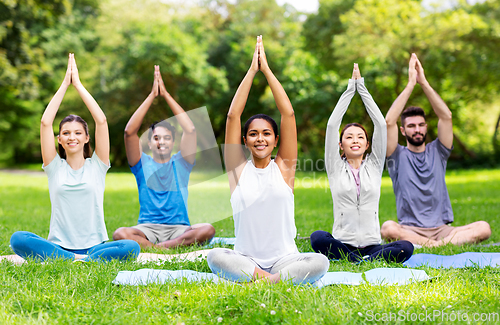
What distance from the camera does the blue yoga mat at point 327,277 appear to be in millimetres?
3414

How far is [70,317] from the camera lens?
280cm

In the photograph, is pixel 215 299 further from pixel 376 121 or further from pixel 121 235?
pixel 376 121

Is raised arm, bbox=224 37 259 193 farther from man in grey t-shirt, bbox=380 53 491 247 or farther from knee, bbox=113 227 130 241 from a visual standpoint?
man in grey t-shirt, bbox=380 53 491 247

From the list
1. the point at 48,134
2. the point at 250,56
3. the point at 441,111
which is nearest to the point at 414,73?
the point at 441,111

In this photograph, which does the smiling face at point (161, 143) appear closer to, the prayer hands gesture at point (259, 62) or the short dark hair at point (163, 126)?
the short dark hair at point (163, 126)

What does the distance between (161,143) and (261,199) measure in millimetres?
2256

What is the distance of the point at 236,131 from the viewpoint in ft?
11.6

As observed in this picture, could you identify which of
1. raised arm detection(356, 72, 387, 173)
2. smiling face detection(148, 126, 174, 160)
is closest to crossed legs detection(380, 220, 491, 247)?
raised arm detection(356, 72, 387, 173)

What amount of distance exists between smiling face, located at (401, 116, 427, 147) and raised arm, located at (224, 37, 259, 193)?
2.76m

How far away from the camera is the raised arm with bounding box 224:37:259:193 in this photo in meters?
3.50

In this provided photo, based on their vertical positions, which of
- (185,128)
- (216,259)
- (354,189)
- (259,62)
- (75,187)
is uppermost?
(259,62)

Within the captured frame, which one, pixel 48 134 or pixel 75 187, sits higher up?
pixel 48 134

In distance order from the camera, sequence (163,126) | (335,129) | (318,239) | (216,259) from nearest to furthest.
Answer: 1. (216,259)
2. (335,129)
3. (318,239)
4. (163,126)

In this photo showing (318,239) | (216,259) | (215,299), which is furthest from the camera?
(318,239)
